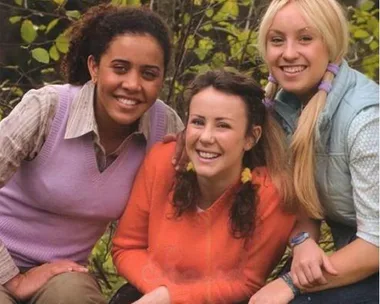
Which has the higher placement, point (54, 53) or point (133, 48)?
point (133, 48)

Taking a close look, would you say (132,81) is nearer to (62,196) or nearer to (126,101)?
(126,101)

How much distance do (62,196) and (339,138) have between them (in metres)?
1.00

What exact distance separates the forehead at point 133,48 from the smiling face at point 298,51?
45 cm

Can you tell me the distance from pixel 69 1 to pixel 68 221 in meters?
1.59

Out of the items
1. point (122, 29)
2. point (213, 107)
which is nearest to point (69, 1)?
point (122, 29)

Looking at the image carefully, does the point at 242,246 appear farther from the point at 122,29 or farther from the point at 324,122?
the point at 122,29

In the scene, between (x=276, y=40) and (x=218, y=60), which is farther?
(x=218, y=60)

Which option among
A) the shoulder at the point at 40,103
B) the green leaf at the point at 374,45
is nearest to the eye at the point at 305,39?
the shoulder at the point at 40,103

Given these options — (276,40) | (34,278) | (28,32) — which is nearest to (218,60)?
(28,32)

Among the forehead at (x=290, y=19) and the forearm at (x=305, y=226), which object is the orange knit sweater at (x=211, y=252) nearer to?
the forearm at (x=305, y=226)

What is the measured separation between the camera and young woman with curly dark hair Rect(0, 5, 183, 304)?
3.42 meters

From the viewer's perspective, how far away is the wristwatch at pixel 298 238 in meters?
3.32

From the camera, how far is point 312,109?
3.24 meters

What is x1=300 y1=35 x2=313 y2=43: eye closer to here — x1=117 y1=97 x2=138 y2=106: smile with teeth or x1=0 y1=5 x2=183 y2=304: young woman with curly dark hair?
x1=0 y1=5 x2=183 y2=304: young woman with curly dark hair
